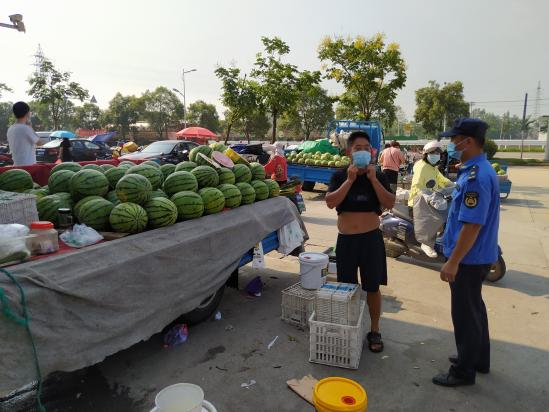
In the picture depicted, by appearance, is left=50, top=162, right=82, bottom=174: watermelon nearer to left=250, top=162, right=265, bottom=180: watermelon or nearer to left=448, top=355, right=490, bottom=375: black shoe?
left=250, top=162, right=265, bottom=180: watermelon

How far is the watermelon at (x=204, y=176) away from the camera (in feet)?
13.8

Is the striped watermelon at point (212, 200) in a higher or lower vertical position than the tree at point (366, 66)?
lower

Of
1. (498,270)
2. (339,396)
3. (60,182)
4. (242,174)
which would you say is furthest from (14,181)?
(498,270)

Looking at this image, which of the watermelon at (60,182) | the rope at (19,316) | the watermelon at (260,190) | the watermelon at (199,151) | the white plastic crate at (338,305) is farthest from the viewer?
the watermelon at (199,151)

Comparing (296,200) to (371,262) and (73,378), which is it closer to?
(371,262)

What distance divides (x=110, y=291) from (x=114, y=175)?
1688 mm

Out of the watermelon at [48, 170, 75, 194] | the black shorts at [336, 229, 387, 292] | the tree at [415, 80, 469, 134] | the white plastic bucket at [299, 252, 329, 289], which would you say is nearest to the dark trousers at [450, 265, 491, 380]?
the black shorts at [336, 229, 387, 292]

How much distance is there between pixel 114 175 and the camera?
3.88m

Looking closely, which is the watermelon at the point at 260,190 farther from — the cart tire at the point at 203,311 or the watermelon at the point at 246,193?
the cart tire at the point at 203,311

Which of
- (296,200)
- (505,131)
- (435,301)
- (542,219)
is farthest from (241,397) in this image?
(505,131)

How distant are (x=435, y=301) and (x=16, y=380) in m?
4.27

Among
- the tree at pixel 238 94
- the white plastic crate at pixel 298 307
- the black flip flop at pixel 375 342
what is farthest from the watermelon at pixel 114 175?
the tree at pixel 238 94

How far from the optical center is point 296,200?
20.2 feet

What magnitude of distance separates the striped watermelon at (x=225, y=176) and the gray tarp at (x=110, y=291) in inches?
28.4
